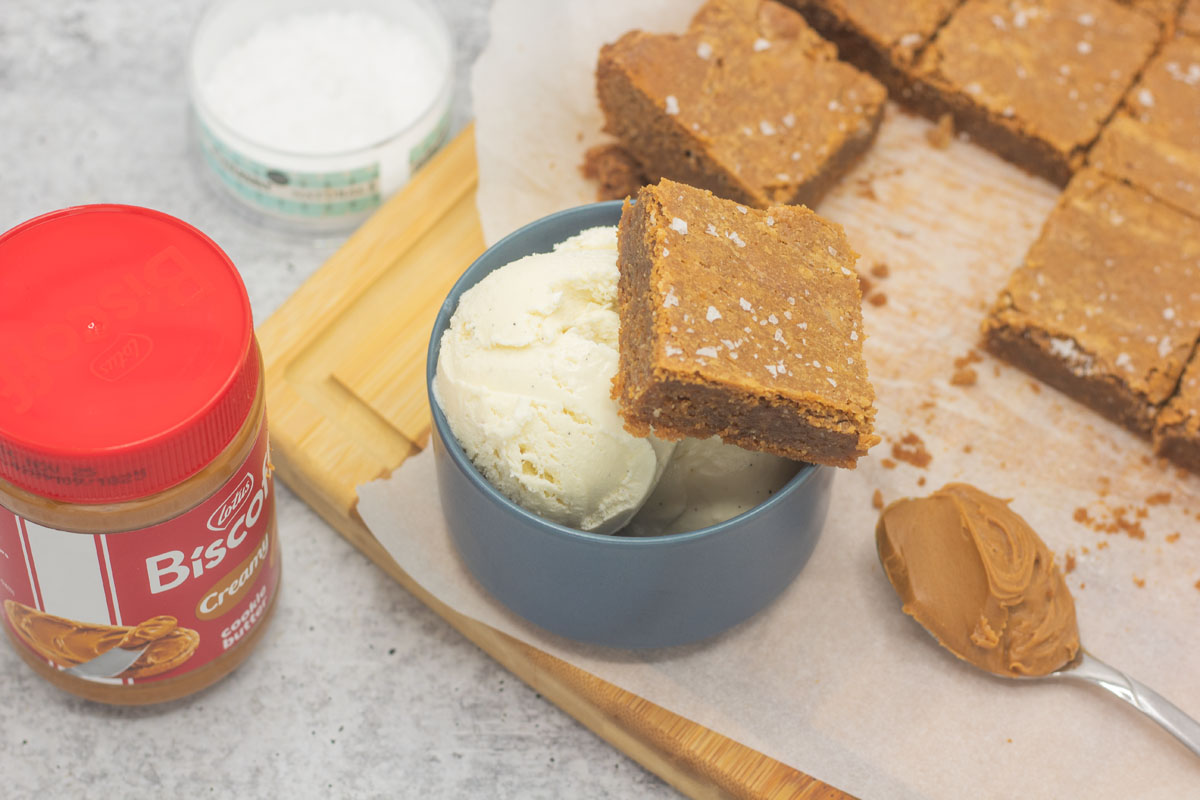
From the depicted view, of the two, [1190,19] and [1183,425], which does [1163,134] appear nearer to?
[1190,19]

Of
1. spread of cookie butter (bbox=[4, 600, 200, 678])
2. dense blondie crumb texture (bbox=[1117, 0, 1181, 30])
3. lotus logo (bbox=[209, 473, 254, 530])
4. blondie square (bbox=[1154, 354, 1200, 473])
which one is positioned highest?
dense blondie crumb texture (bbox=[1117, 0, 1181, 30])

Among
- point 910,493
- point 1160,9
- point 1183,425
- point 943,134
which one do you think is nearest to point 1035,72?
point 943,134

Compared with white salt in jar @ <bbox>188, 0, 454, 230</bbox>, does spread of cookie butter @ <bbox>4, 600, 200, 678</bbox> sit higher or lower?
lower

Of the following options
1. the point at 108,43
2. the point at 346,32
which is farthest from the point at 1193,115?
the point at 108,43

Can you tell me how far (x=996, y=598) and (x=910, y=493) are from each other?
287 mm

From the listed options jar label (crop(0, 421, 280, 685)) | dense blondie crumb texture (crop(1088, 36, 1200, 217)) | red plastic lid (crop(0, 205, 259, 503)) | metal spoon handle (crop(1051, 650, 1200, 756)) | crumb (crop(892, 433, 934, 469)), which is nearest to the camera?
red plastic lid (crop(0, 205, 259, 503))

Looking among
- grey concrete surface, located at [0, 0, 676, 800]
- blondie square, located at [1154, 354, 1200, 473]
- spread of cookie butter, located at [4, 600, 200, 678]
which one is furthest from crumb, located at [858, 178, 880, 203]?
spread of cookie butter, located at [4, 600, 200, 678]

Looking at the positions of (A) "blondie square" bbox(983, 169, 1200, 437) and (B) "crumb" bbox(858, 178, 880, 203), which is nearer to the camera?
(A) "blondie square" bbox(983, 169, 1200, 437)

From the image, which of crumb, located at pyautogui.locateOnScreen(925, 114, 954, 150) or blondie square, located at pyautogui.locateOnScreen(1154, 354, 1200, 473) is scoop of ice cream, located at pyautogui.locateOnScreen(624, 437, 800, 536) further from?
crumb, located at pyautogui.locateOnScreen(925, 114, 954, 150)

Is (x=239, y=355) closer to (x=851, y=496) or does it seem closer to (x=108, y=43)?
(x=851, y=496)

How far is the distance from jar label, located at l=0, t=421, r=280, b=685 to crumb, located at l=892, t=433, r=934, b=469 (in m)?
1.02

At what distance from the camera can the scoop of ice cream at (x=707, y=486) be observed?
5.77ft

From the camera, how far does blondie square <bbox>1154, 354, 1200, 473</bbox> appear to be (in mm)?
2139

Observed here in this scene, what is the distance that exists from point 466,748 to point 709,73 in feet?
4.17
